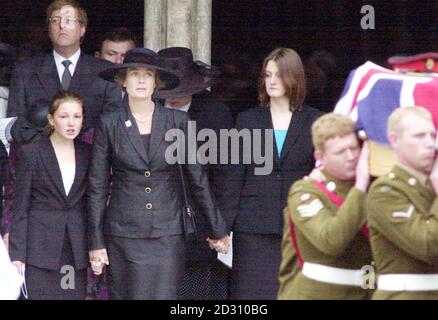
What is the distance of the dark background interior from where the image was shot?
9.93m

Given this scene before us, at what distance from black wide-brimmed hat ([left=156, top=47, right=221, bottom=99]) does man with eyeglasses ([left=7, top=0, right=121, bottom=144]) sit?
341 millimetres

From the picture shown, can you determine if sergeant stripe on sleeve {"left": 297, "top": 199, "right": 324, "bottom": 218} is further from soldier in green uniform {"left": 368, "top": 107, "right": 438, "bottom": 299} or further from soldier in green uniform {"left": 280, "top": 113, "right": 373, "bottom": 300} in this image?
soldier in green uniform {"left": 368, "top": 107, "right": 438, "bottom": 299}

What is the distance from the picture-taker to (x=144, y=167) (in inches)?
292

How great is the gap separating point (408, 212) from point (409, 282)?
0.94 feet

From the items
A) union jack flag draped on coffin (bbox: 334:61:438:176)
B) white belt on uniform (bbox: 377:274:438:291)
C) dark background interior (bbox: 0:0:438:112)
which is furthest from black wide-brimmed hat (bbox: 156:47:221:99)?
white belt on uniform (bbox: 377:274:438:291)

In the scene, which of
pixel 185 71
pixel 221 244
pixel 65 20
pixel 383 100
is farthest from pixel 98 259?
pixel 383 100

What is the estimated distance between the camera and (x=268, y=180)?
749cm

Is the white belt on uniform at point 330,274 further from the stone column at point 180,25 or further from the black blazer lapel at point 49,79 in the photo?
the stone column at point 180,25

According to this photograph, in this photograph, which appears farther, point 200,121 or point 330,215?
point 200,121

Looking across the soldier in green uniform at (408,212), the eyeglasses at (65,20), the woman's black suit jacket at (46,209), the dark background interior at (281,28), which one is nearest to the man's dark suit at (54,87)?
the eyeglasses at (65,20)

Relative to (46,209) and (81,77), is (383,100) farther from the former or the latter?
(81,77)
